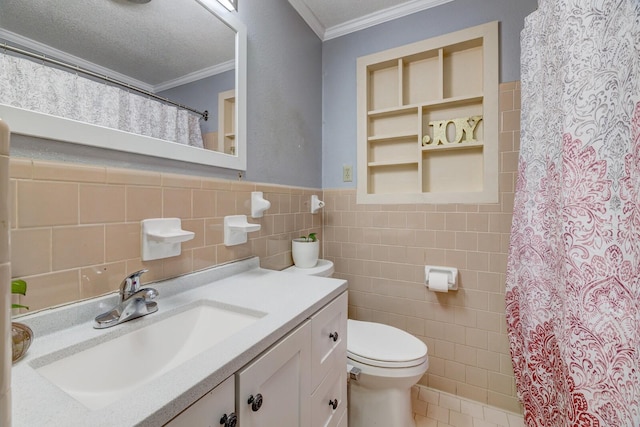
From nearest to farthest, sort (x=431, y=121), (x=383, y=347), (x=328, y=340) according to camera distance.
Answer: (x=328, y=340) → (x=383, y=347) → (x=431, y=121)

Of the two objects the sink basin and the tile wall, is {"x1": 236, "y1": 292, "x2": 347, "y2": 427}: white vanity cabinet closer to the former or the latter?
the sink basin

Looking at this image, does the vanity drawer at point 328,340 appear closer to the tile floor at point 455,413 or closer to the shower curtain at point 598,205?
the shower curtain at point 598,205

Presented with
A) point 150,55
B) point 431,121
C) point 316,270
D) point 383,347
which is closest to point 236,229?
point 316,270

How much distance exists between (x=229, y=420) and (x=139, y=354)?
327mm

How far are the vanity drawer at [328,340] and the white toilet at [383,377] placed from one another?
21 cm

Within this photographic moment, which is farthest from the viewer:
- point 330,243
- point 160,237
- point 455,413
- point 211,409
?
point 330,243

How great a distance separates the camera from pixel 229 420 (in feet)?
1.72

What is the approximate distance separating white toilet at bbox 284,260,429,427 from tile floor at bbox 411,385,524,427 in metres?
0.18

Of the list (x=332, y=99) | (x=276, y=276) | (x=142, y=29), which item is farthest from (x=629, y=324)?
(x=332, y=99)

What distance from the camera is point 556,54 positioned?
0.94 m

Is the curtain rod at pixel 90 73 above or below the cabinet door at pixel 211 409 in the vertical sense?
above

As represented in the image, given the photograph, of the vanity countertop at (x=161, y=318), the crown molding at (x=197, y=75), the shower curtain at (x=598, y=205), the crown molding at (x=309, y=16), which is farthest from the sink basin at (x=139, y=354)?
the crown molding at (x=309, y=16)

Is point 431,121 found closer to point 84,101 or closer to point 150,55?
point 150,55

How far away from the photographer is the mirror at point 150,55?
2.11ft
